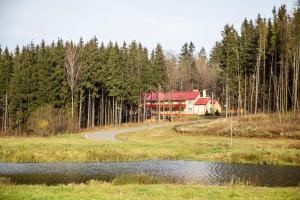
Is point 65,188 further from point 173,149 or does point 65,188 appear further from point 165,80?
point 165,80

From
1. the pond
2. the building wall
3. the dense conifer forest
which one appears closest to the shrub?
the dense conifer forest

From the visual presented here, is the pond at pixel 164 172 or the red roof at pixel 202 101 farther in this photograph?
the red roof at pixel 202 101

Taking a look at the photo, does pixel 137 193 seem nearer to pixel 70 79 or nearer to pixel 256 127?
pixel 256 127

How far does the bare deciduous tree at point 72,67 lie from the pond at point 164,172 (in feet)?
126

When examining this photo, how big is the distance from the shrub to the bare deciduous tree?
7427 millimetres

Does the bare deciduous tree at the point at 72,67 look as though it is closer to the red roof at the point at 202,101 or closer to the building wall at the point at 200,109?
the red roof at the point at 202,101

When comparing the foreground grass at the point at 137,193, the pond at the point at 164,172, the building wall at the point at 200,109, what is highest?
the building wall at the point at 200,109

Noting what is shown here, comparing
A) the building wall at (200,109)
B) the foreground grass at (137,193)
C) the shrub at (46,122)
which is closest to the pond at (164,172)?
the foreground grass at (137,193)

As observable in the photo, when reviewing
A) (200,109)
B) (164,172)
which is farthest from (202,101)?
(164,172)

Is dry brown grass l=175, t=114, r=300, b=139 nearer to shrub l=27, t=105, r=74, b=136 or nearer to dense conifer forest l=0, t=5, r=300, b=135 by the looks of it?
dense conifer forest l=0, t=5, r=300, b=135

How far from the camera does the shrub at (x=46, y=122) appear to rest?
61.2 meters

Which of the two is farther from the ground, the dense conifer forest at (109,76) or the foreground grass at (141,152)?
the dense conifer forest at (109,76)

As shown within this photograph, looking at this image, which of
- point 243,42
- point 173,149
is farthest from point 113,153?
point 243,42

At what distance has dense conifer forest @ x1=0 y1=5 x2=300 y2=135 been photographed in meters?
66.1
